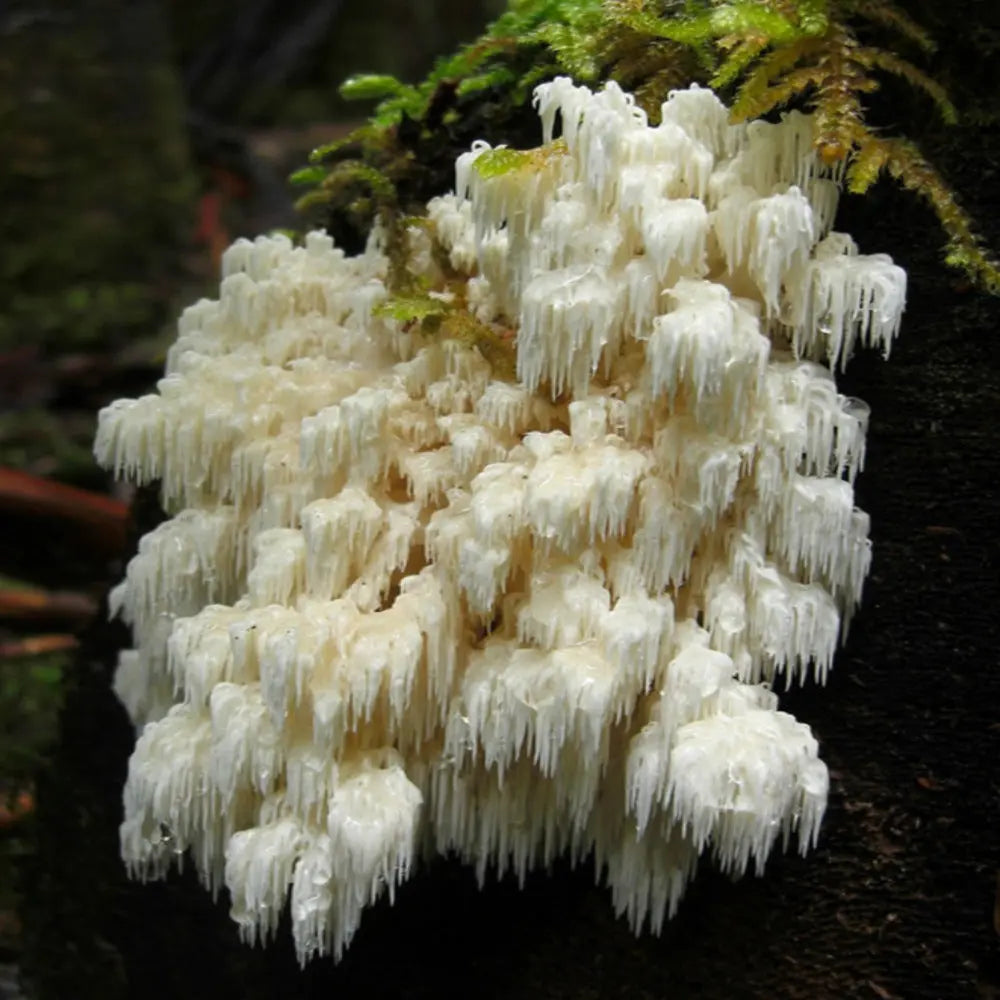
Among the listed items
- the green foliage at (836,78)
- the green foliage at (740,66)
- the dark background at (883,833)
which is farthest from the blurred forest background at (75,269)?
the green foliage at (836,78)

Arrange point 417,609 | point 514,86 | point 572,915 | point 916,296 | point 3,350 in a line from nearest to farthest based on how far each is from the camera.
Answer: point 417,609 < point 916,296 < point 572,915 < point 514,86 < point 3,350

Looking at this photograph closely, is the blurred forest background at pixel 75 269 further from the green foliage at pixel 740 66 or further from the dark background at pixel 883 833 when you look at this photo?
the green foliage at pixel 740 66

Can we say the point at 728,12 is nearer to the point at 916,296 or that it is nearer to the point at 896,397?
the point at 916,296

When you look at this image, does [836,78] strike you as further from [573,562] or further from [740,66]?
[573,562]

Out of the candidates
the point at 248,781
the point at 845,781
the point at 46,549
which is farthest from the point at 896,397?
the point at 46,549

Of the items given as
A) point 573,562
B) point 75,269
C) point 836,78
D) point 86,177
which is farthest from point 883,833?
point 86,177
